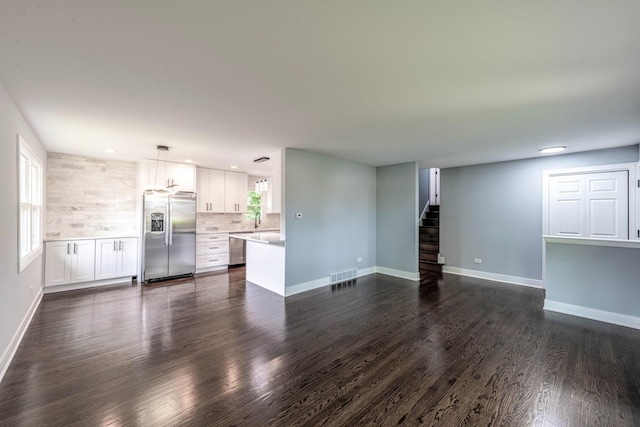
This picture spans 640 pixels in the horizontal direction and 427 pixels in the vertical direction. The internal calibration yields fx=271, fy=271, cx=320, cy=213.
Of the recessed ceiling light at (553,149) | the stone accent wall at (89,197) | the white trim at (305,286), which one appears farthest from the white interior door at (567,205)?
the stone accent wall at (89,197)

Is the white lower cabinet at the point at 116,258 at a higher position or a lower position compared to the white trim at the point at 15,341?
higher

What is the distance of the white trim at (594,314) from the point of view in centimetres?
336

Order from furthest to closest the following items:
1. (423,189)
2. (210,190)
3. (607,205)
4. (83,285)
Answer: (423,189)
(210,190)
(83,285)
(607,205)

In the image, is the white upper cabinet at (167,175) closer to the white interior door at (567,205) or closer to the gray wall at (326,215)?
the gray wall at (326,215)

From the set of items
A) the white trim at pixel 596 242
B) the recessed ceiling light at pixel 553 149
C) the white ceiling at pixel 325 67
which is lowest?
the white trim at pixel 596 242

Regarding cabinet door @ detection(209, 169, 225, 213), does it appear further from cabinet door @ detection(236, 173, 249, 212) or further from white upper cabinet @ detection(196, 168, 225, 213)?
cabinet door @ detection(236, 173, 249, 212)

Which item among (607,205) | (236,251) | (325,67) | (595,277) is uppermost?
(325,67)

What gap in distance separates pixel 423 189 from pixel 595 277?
4.78 m

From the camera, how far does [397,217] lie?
5.99 m

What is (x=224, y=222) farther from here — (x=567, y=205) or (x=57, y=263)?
(x=567, y=205)

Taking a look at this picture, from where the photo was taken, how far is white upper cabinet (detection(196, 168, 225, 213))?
21.1 feet

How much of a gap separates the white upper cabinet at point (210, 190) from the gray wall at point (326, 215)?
2886 mm

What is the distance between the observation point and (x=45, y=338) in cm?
298

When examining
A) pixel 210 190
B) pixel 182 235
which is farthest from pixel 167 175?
pixel 182 235
